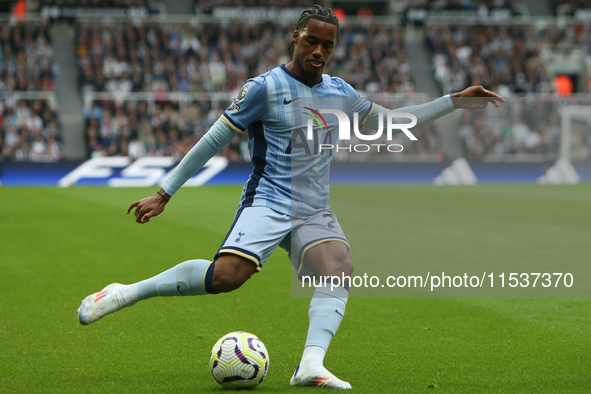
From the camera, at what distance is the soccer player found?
11.9 ft

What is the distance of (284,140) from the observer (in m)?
3.78

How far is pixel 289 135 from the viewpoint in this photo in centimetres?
378

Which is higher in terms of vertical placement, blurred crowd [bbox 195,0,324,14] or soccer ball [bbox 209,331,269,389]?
blurred crowd [bbox 195,0,324,14]

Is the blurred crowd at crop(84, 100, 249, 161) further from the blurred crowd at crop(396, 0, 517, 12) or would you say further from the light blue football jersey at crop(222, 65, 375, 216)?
the light blue football jersey at crop(222, 65, 375, 216)

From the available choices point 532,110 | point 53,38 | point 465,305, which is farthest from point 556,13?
point 465,305

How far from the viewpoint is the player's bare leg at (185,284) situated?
357 cm

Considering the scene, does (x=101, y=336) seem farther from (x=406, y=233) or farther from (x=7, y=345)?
(x=406, y=233)

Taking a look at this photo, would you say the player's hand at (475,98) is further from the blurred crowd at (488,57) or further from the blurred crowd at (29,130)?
the blurred crowd at (488,57)

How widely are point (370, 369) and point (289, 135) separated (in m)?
1.37

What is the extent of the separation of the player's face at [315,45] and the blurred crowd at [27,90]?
19105mm

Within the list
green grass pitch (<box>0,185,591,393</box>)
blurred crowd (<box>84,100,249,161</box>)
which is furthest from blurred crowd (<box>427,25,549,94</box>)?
green grass pitch (<box>0,185,591,393</box>)

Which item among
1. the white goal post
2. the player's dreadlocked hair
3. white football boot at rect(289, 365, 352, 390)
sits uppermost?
the player's dreadlocked hair

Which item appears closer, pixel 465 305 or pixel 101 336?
pixel 101 336

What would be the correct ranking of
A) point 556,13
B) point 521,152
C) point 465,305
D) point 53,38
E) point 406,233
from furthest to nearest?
point 556,13
point 53,38
point 521,152
point 406,233
point 465,305
